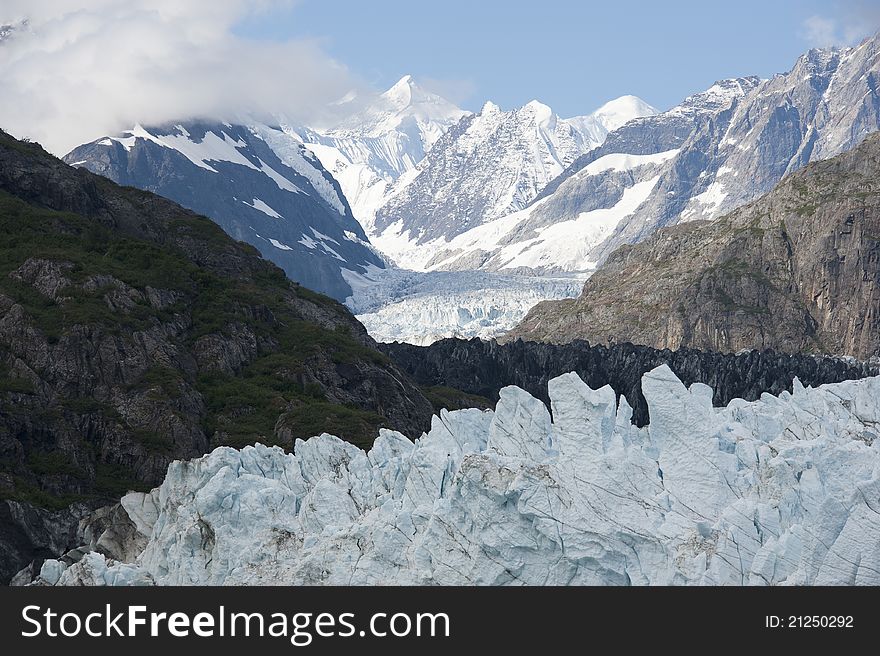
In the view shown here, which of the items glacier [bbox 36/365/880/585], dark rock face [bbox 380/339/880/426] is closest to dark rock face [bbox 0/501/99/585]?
glacier [bbox 36/365/880/585]

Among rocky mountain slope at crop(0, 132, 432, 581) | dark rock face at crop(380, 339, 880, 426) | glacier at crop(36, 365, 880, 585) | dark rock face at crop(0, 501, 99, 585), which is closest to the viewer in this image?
glacier at crop(36, 365, 880, 585)

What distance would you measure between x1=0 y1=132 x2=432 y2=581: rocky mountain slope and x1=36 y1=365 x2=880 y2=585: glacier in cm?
1879

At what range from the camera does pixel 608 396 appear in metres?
54.9

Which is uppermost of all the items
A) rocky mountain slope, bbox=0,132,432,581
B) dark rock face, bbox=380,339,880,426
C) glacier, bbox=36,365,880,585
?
dark rock face, bbox=380,339,880,426

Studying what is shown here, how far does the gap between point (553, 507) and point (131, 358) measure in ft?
197

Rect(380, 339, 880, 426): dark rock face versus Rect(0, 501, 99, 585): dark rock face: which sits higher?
Rect(380, 339, 880, 426): dark rock face

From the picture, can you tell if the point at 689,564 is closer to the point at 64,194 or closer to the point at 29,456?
the point at 29,456

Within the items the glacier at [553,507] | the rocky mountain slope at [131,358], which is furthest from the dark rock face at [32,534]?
the glacier at [553,507]

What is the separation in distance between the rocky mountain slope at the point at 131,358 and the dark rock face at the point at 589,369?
128 ft

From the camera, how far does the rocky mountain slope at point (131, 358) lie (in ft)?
282

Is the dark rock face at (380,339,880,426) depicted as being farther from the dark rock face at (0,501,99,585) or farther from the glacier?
the glacier

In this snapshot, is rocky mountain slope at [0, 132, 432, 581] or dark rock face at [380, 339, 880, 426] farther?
dark rock face at [380, 339, 880, 426]

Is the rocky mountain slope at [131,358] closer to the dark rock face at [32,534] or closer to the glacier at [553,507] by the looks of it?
the dark rock face at [32,534]

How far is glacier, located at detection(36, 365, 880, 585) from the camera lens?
155 ft
